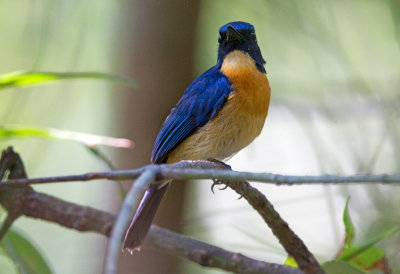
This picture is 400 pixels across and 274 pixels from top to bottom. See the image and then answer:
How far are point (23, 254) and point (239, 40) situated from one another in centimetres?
189

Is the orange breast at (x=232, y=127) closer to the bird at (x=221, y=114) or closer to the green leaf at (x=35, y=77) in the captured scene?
the bird at (x=221, y=114)

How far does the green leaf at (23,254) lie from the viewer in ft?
7.39

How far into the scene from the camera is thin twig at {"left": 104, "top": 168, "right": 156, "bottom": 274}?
1.01m

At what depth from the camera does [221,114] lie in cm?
334

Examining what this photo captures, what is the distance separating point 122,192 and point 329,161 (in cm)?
132

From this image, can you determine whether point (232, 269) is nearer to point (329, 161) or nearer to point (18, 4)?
point (329, 161)

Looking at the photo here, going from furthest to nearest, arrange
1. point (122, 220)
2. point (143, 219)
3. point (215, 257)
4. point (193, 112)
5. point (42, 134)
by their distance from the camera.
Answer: point (193, 112)
point (143, 219)
point (42, 134)
point (215, 257)
point (122, 220)

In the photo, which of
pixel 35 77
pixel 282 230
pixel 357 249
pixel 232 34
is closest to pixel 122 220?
pixel 282 230

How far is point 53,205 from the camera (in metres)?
2.46

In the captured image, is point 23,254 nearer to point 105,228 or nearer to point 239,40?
point 105,228

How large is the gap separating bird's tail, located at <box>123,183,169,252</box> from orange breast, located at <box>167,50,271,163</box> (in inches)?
8.9

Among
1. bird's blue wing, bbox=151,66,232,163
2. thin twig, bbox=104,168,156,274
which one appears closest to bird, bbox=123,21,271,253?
bird's blue wing, bbox=151,66,232,163

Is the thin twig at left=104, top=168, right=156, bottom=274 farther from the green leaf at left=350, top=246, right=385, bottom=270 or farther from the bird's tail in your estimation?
the bird's tail

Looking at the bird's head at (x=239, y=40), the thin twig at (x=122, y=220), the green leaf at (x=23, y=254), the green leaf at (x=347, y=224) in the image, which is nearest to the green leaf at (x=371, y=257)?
the green leaf at (x=347, y=224)
